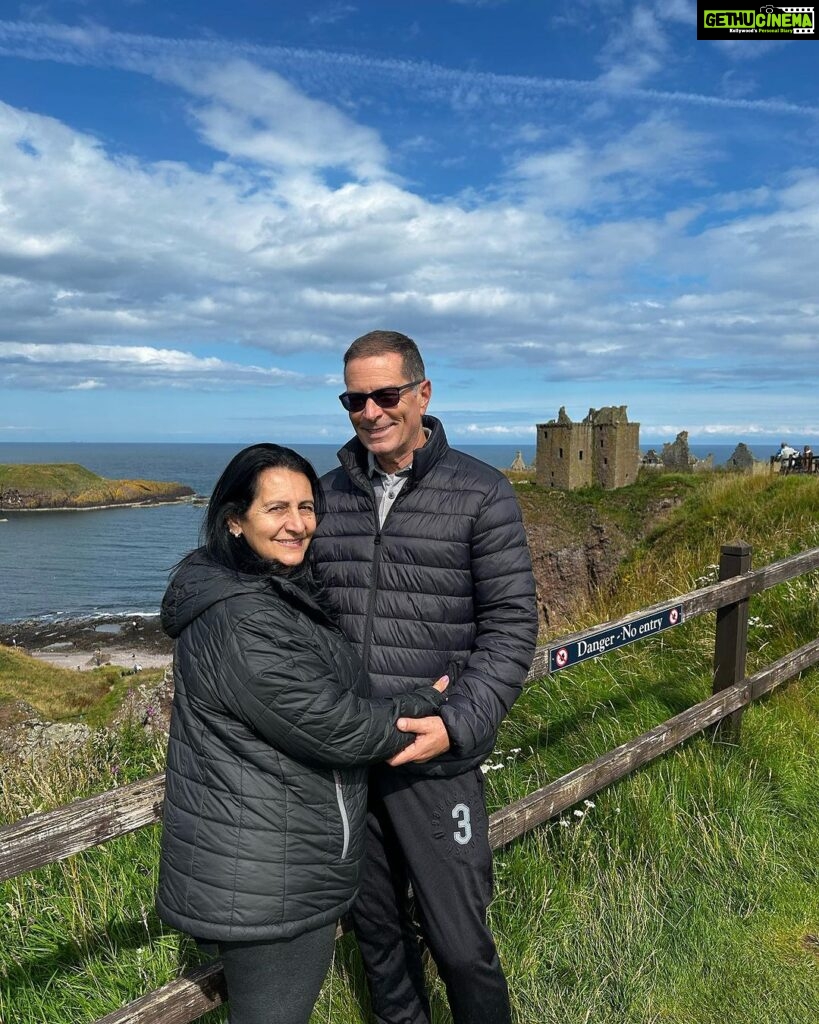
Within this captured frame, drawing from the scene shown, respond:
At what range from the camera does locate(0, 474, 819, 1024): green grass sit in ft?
9.69

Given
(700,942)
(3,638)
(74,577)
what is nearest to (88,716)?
(700,942)

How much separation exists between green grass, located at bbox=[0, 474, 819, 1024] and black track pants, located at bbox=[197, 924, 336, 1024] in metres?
0.82

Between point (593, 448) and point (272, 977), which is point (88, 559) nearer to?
point (593, 448)

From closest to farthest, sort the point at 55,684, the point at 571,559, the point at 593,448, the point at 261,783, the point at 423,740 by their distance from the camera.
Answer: the point at 261,783, the point at 423,740, the point at 55,684, the point at 571,559, the point at 593,448

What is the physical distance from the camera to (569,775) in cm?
349

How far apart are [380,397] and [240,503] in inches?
26.3

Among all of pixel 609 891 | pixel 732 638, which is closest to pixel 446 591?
pixel 609 891

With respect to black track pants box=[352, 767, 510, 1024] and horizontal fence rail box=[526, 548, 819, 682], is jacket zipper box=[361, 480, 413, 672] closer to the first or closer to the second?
black track pants box=[352, 767, 510, 1024]

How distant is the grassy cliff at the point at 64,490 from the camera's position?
11650cm

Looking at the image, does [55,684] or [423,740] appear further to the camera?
[55,684]

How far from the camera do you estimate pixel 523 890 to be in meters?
3.43

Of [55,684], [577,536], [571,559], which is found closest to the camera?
[55,684]

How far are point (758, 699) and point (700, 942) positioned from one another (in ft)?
7.46

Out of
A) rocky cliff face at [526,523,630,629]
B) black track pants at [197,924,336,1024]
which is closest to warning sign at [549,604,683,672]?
black track pants at [197,924,336,1024]
